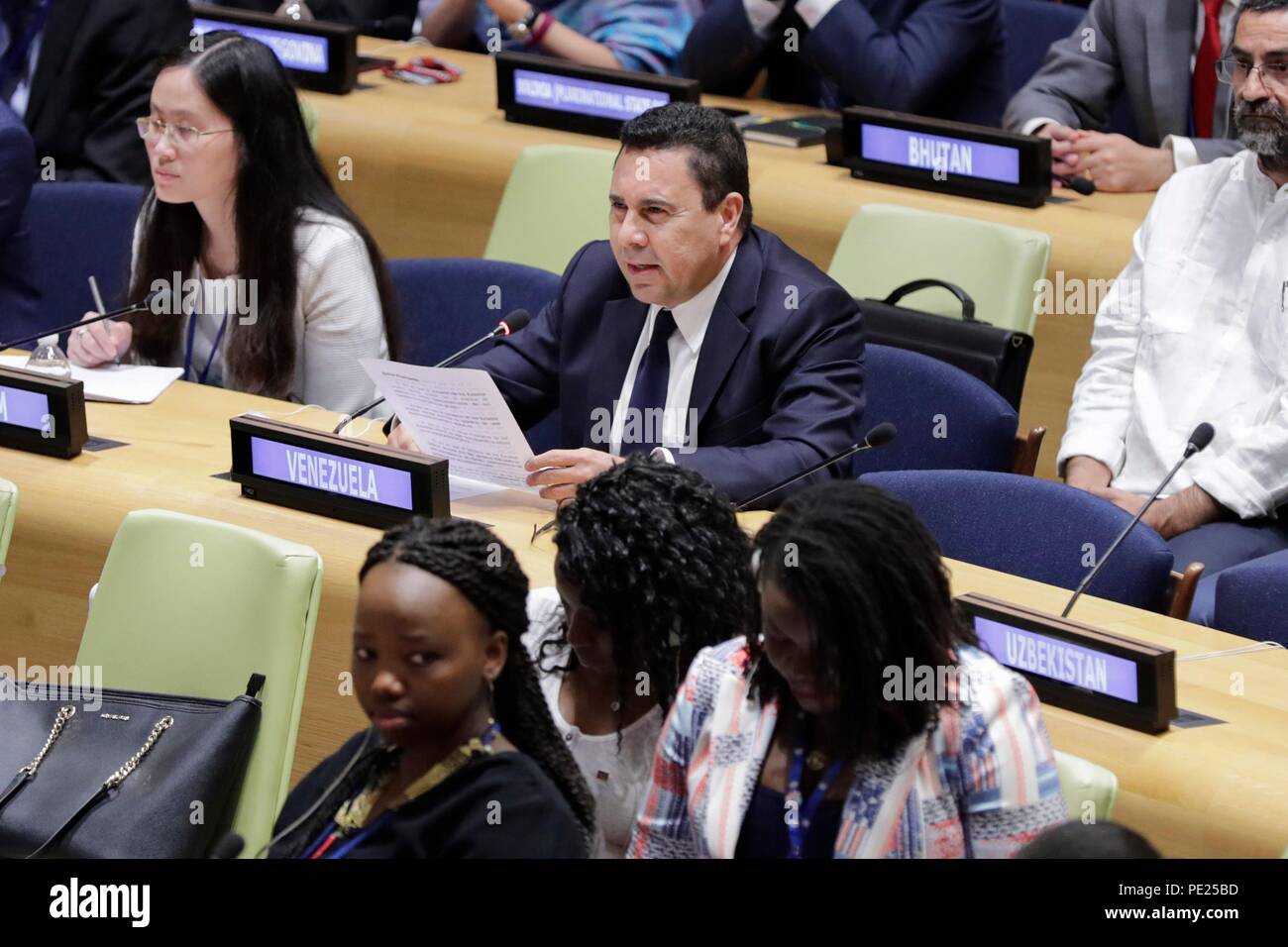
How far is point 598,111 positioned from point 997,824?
2.92m

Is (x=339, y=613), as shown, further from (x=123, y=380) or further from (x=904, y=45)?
(x=904, y=45)

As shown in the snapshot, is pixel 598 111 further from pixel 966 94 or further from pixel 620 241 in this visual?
pixel 620 241

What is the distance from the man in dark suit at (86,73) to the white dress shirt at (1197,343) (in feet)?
7.44

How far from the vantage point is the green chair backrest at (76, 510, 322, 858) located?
2.28m

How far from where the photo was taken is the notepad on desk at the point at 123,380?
3.16 metres

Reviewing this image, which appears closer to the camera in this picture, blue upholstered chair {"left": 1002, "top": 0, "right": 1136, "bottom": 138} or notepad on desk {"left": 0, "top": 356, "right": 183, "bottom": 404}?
notepad on desk {"left": 0, "top": 356, "right": 183, "bottom": 404}

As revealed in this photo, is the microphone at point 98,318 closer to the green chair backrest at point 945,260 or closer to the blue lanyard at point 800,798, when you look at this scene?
the green chair backrest at point 945,260

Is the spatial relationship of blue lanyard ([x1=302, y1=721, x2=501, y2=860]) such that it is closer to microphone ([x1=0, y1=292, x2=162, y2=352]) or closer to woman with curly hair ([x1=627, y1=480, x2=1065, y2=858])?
woman with curly hair ([x1=627, y1=480, x2=1065, y2=858])

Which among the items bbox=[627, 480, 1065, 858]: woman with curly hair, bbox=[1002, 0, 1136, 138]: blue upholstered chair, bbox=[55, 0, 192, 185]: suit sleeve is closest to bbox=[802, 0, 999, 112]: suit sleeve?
bbox=[1002, 0, 1136, 138]: blue upholstered chair

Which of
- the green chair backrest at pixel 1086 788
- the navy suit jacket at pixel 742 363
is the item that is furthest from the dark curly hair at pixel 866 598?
the navy suit jacket at pixel 742 363

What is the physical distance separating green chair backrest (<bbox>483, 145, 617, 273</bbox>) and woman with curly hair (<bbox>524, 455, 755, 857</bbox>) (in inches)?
76.9
